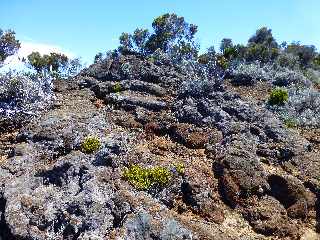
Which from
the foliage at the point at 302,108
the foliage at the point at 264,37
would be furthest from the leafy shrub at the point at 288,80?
the foliage at the point at 264,37

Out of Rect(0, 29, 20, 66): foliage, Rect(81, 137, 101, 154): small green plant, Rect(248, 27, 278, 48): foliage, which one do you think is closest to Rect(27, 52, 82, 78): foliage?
Rect(0, 29, 20, 66): foliage

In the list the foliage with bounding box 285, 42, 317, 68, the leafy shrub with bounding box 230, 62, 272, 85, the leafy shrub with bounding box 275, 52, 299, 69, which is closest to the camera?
the leafy shrub with bounding box 230, 62, 272, 85

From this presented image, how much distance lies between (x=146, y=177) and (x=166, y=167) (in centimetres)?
101

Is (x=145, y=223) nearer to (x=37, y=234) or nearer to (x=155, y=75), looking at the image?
(x=37, y=234)

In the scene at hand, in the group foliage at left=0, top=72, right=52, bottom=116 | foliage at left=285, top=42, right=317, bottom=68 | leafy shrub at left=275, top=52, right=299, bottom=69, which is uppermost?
foliage at left=285, top=42, right=317, bottom=68

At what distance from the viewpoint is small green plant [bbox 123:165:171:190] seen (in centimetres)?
1429

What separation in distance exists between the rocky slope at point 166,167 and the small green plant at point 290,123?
0.48 metres

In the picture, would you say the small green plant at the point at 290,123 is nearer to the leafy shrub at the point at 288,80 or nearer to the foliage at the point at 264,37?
the leafy shrub at the point at 288,80

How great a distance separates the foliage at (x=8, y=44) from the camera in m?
32.1

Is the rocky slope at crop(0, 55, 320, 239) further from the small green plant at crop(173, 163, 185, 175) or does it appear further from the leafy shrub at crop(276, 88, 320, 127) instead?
the leafy shrub at crop(276, 88, 320, 127)

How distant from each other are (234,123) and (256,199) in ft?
14.9

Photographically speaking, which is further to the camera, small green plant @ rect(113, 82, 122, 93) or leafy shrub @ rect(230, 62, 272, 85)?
leafy shrub @ rect(230, 62, 272, 85)

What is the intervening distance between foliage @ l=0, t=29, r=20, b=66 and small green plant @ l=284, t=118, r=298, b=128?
20969mm

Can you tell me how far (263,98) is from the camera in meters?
23.3
